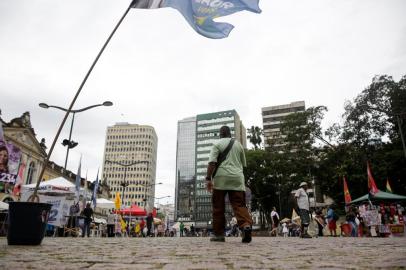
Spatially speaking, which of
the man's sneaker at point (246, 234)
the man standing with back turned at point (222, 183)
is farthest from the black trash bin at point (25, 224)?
the man's sneaker at point (246, 234)

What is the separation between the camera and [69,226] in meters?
16.9

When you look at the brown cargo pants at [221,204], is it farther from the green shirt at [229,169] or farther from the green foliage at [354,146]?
the green foliage at [354,146]

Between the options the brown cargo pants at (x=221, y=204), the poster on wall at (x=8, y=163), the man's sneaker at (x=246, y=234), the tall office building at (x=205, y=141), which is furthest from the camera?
the tall office building at (x=205, y=141)

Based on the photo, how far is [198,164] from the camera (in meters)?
123

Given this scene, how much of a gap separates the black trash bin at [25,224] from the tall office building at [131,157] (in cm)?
12672

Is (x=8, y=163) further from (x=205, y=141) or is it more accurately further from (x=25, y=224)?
(x=205, y=141)

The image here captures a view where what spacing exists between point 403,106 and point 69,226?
3037cm

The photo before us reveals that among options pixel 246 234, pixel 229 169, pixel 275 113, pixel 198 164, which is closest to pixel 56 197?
pixel 229 169

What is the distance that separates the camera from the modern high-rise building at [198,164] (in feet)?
385

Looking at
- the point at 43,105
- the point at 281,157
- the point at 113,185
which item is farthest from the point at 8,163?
the point at 113,185

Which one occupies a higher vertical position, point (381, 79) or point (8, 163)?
point (381, 79)

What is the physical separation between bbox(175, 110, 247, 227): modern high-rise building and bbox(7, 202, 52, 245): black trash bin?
111m

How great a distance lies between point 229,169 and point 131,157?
133720 millimetres

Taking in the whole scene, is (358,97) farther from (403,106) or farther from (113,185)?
(113,185)
